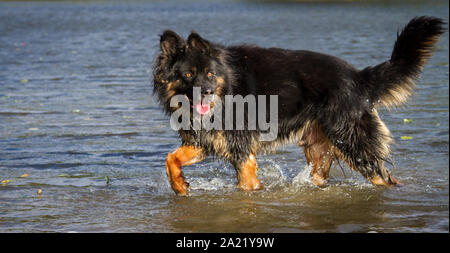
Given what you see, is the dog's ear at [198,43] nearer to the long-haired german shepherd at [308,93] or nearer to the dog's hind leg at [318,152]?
the long-haired german shepherd at [308,93]

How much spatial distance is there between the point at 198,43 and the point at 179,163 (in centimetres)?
135

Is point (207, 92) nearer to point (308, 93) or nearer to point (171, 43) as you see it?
point (171, 43)

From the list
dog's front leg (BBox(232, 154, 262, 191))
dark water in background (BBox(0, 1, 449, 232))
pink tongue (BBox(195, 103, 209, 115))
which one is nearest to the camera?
dark water in background (BBox(0, 1, 449, 232))

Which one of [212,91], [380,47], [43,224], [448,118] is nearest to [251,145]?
[212,91]

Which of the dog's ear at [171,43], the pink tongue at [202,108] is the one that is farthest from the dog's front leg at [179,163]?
the dog's ear at [171,43]

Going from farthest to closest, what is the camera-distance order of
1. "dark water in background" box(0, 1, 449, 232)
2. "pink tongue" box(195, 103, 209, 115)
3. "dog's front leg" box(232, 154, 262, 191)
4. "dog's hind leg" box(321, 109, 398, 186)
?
1. "dog's front leg" box(232, 154, 262, 191)
2. "dog's hind leg" box(321, 109, 398, 186)
3. "pink tongue" box(195, 103, 209, 115)
4. "dark water in background" box(0, 1, 449, 232)

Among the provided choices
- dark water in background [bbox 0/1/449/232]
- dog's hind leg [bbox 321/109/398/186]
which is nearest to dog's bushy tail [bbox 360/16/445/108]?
dog's hind leg [bbox 321/109/398/186]

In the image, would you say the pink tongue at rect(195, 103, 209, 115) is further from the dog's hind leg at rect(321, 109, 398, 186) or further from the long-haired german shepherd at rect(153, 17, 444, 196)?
the dog's hind leg at rect(321, 109, 398, 186)

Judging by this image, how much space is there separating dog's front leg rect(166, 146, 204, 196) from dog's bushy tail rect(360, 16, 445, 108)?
6.72ft

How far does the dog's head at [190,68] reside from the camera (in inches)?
251

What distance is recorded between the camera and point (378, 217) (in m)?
5.94

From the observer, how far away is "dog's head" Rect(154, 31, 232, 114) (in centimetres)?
638

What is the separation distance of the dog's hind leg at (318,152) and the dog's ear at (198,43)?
4.96ft
